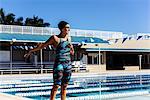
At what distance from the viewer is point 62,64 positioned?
3818mm

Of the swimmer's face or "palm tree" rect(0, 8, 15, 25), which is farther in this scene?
"palm tree" rect(0, 8, 15, 25)

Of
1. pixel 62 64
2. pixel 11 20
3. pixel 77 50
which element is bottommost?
pixel 62 64

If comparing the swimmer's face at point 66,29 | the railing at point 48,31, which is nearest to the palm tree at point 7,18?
the railing at point 48,31

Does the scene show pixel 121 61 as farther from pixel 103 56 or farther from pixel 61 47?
pixel 61 47

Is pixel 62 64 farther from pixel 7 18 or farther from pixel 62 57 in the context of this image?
pixel 7 18

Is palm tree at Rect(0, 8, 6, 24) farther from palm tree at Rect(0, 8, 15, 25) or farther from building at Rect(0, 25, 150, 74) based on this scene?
building at Rect(0, 25, 150, 74)

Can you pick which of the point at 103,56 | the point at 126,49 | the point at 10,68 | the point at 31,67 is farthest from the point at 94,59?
the point at 10,68

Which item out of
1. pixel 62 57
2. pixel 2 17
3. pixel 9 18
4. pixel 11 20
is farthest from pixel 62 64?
pixel 11 20

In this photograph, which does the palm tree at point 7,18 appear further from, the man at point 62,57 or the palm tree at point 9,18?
the man at point 62,57

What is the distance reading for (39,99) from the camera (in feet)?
28.1

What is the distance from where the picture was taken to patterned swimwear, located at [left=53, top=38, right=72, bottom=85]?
3.81 meters

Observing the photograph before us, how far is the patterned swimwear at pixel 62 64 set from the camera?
3.81 m

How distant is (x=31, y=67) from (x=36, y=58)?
1655 millimetres

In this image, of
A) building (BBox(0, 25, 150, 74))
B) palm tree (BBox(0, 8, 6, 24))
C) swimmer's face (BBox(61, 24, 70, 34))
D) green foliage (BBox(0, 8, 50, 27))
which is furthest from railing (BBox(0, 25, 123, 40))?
swimmer's face (BBox(61, 24, 70, 34))
